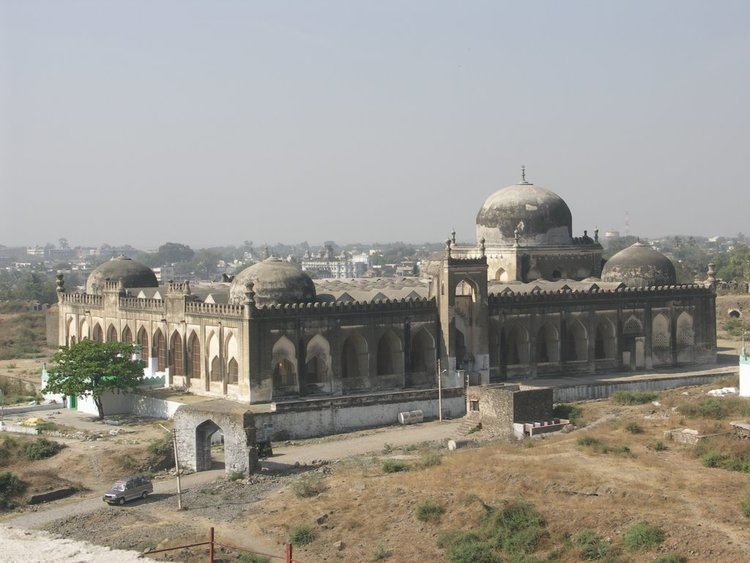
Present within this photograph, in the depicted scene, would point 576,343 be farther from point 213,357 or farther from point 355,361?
point 213,357

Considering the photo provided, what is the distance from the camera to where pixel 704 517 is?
90.9 feet

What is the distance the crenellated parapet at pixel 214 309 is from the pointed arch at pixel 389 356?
20.9 ft

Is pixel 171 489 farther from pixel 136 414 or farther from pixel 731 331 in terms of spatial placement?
pixel 731 331

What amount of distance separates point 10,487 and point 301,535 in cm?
1082

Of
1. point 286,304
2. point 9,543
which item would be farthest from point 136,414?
point 9,543

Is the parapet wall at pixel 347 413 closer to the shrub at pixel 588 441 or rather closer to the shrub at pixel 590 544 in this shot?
the shrub at pixel 588 441

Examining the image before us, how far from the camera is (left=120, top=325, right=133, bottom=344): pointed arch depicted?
5176cm

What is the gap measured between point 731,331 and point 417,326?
34243 mm

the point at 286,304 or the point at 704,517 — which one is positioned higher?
the point at 286,304

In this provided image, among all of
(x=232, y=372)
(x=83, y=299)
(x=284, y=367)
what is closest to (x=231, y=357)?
(x=232, y=372)

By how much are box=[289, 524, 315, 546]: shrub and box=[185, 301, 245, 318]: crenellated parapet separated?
15264mm

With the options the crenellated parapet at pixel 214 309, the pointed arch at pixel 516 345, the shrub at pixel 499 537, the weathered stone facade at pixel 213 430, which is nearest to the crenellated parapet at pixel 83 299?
the crenellated parapet at pixel 214 309

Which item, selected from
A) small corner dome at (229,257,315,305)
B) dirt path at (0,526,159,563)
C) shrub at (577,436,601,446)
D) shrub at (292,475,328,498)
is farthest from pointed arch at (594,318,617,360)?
dirt path at (0,526,159,563)

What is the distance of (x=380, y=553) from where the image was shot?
28.3 meters
